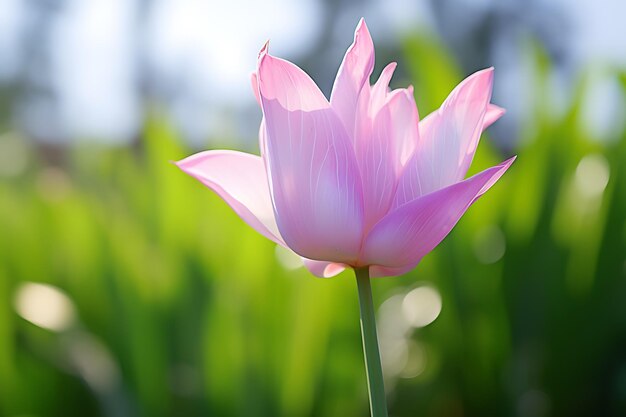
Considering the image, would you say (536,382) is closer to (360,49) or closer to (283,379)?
(283,379)

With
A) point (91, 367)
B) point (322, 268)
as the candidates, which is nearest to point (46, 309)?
point (91, 367)

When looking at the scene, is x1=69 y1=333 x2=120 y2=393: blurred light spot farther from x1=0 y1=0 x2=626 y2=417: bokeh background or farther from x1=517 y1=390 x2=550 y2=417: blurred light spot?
x1=517 y1=390 x2=550 y2=417: blurred light spot

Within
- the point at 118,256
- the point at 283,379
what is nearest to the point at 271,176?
the point at 283,379

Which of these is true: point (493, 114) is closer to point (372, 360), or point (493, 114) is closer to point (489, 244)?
point (372, 360)

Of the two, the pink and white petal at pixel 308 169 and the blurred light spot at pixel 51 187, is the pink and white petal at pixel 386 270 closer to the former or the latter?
the pink and white petal at pixel 308 169

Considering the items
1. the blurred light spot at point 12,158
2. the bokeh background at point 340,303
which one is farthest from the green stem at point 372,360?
the blurred light spot at point 12,158

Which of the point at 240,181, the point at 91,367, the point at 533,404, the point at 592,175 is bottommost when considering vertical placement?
the point at 533,404

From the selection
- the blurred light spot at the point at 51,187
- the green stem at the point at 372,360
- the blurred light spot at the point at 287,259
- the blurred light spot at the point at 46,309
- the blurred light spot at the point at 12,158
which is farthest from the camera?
the blurred light spot at the point at 12,158
